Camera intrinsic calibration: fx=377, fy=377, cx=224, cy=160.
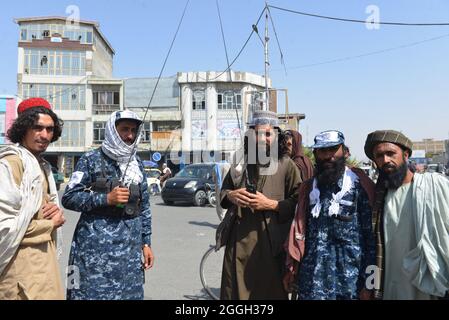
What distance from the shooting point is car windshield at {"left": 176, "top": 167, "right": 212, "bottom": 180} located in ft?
51.6

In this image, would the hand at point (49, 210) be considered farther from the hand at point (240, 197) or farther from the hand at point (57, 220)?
the hand at point (240, 197)

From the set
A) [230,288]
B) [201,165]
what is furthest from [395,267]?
[201,165]

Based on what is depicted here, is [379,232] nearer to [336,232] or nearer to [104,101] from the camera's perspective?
[336,232]

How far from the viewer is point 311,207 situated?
2.46m

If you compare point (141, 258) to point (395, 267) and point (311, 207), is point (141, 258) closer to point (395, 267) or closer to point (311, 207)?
point (311, 207)

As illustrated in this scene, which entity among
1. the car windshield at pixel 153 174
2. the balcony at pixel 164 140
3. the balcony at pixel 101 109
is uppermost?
the balcony at pixel 101 109

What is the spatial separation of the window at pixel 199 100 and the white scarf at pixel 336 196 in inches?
1390

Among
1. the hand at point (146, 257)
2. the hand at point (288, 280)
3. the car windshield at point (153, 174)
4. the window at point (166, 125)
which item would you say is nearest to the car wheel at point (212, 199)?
the car windshield at point (153, 174)

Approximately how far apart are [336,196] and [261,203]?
20.6 inches

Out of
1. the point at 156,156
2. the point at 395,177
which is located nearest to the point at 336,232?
the point at 395,177

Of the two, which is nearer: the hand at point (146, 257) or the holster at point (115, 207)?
the holster at point (115, 207)

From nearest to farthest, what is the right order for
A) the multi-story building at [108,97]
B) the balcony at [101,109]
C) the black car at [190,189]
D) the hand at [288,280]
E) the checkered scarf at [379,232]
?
the checkered scarf at [379,232], the hand at [288,280], the black car at [190,189], the multi-story building at [108,97], the balcony at [101,109]

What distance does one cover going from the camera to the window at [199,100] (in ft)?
122
